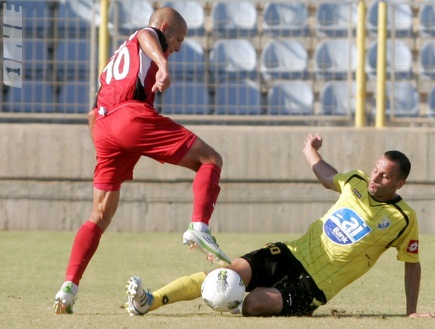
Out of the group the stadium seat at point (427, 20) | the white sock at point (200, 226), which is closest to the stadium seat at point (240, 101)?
the stadium seat at point (427, 20)

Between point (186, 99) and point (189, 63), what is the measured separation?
40 centimetres

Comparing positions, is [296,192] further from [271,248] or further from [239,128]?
[271,248]

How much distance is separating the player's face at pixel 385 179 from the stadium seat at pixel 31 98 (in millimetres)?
6259

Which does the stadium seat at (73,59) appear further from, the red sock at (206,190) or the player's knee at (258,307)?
the player's knee at (258,307)

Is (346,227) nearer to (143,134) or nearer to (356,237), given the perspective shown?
(356,237)

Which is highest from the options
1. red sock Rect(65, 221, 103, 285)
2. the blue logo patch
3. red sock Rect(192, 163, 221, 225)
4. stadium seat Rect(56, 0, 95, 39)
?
stadium seat Rect(56, 0, 95, 39)

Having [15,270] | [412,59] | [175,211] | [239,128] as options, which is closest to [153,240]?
[175,211]

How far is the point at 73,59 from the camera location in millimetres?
11484

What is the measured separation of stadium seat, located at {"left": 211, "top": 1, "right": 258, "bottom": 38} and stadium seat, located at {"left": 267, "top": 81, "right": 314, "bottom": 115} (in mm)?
683

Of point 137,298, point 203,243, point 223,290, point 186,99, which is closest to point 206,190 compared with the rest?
point 203,243

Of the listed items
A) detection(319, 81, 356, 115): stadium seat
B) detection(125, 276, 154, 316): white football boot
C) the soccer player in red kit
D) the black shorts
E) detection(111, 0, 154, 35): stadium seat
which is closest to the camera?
detection(125, 276, 154, 316): white football boot

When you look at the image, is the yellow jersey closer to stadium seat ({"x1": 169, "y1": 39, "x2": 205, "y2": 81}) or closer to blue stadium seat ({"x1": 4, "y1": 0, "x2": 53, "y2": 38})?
stadium seat ({"x1": 169, "y1": 39, "x2": 205, "y2": 81})

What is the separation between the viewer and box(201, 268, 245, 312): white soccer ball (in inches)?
220

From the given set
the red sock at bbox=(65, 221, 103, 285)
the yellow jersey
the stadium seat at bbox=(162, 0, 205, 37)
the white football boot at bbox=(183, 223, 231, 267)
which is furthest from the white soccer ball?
the stadium seat at bbox=(162, 0, 205, 37)
